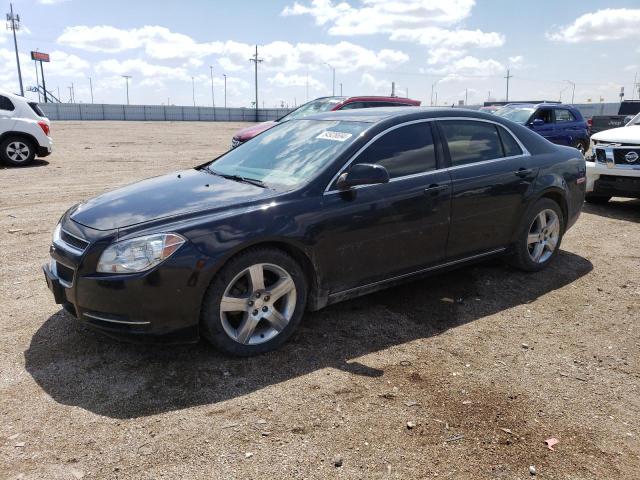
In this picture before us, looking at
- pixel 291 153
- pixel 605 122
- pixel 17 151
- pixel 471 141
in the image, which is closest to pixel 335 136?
pixel 291 153

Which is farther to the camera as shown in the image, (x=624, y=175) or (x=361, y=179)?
(x=624, y=175)

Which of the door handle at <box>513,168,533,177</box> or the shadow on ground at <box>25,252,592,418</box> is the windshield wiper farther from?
the door handle at <box>513,168,533,177</box>

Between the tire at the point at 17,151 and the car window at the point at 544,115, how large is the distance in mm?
12896

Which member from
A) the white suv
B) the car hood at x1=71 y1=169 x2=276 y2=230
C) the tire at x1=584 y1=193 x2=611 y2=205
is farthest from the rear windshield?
the tire at x1=584 y1=193 x2=611 y2=205

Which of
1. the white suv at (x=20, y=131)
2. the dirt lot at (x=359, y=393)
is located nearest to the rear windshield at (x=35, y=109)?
the white suv at (x=20, y=131)

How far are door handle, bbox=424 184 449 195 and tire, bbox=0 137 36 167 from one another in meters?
12.1

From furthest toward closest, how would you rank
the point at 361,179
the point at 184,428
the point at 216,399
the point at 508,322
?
the point at 508,322
the point at 361,179
the point at 216,399
the point at 184,428

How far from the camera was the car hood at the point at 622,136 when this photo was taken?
8227 millimetres

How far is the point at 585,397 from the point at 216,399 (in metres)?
2.25

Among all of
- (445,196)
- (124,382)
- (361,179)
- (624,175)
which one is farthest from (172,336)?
(624,175)

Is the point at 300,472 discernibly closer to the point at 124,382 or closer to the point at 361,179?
the point at 124,382

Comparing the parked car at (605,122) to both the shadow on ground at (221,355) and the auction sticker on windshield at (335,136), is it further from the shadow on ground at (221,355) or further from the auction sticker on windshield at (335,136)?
the auction sticker on windshield at (335,136)

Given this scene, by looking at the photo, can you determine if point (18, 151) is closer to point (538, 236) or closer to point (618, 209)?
point (538, 236)

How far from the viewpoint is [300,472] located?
2.56 m
